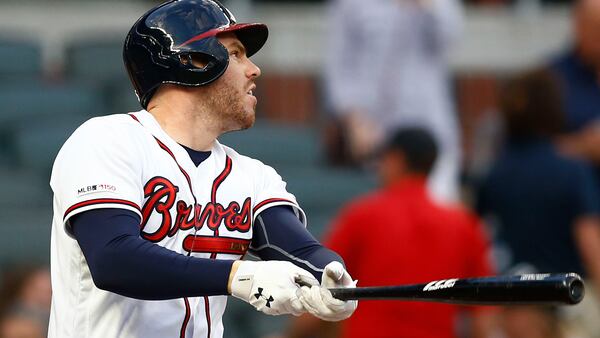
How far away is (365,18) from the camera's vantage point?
8.09 meters

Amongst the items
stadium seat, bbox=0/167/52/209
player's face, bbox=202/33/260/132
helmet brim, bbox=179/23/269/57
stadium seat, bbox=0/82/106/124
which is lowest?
stadium seat, bbox=0/167/52/209

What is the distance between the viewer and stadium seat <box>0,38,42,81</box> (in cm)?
903

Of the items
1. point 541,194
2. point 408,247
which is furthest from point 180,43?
point 541,194

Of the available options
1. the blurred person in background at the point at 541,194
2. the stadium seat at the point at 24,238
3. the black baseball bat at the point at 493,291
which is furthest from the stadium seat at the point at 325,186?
the black baseball bat at the point at 493,291

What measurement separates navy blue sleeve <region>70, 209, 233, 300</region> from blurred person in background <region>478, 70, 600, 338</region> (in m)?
3.66

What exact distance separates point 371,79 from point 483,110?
253 cm

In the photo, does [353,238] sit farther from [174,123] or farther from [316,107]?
[316,107]

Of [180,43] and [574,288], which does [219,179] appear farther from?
[574,288]

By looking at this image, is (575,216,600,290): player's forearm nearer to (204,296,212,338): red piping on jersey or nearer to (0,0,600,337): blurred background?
(0,0,600,337): blurred background

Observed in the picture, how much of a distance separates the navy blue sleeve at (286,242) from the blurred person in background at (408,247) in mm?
2499

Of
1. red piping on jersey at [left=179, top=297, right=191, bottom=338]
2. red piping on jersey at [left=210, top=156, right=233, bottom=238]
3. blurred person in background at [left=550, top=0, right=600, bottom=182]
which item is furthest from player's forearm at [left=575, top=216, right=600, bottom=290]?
red piping on jersey at [left=179, top=297, right=191, bottom=338]

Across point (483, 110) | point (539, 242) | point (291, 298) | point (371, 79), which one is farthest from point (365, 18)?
point (291, 298)

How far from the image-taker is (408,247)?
639 centimetres

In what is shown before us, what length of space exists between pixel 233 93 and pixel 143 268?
0.68m
